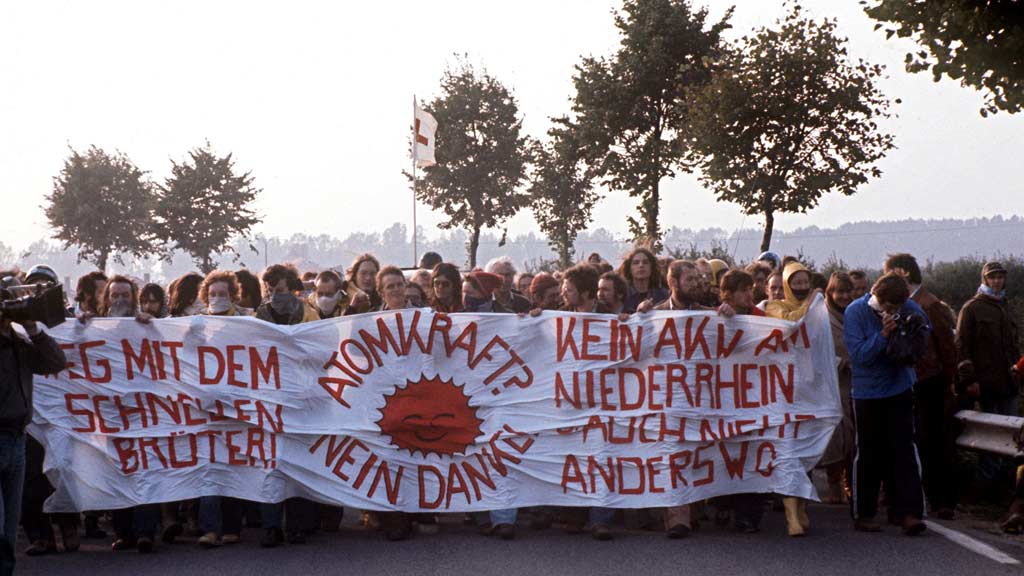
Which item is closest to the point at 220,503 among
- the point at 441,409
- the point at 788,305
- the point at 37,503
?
the point at 37,503

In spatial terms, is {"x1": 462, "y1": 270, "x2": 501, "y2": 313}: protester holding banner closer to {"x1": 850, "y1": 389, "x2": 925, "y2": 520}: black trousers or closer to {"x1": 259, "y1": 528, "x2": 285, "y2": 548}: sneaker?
{"x1": 259, "y1": 528, "x2": 285, "y2": 548}: sneaker

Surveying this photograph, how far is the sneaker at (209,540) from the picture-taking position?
829 cm

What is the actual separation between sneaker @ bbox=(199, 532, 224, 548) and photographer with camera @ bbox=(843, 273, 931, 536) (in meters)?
4.23

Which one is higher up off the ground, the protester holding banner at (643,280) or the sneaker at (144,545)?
the protester holding banner at (643,280)

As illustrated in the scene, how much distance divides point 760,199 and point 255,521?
18875 millimetres

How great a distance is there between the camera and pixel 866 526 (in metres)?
8.48

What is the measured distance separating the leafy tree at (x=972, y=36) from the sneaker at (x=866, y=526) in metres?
6.91

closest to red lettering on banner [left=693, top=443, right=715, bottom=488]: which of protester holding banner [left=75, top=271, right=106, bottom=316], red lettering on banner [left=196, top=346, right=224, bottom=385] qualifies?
red lettering on banner [left=196, top=346, right=224, bottom=385]

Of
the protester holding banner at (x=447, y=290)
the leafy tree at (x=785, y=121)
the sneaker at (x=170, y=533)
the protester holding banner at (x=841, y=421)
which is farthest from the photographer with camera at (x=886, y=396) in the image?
the leafy tree at (x=785, y=121)

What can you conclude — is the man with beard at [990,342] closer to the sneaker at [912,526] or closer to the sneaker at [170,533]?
the sneaker at [912,526]

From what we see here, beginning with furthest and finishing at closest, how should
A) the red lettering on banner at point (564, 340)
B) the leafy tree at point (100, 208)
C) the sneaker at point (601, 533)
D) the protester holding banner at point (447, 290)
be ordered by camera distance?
the leafy tree at point (100, 208), the protester holding banner at point (447, 290), the red lettering on banner at point (564, 340), the sneaker at point (601, 533)

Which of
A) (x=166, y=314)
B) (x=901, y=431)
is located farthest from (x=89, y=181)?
(x=901, y=431)

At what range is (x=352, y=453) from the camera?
873 cm

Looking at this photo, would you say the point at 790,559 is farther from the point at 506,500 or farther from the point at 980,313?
the point at 980,313
